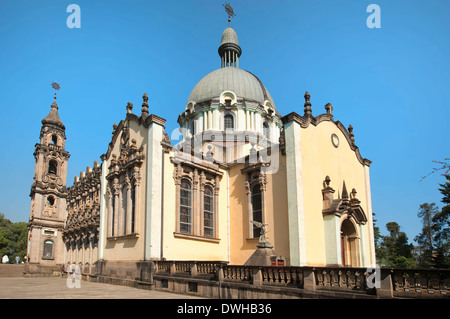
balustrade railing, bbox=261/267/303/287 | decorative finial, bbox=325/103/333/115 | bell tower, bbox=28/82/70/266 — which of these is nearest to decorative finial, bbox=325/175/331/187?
decorative finial, bbox=325/103/333/115

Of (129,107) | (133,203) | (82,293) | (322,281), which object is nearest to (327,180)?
(322,281)

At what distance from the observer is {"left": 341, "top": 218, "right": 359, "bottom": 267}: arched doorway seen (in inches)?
830

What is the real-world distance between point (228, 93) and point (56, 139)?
2589 cm

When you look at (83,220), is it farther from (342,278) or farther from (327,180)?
(342,278)

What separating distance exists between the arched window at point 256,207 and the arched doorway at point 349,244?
16.9ft

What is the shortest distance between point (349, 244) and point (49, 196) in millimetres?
34397

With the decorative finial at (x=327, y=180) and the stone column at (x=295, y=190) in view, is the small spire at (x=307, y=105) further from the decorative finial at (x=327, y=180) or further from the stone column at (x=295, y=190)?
the decorative finial at (x=327, y=180)

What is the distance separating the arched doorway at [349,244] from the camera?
2109cm

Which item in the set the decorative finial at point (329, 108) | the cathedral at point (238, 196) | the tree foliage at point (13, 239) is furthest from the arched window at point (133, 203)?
the tree foliage at point (13, 239)

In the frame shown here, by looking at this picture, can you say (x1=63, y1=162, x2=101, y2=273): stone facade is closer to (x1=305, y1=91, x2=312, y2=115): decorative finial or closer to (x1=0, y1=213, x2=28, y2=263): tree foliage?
(x1=305, y1=91, x2=312, y2=115): decorative finial

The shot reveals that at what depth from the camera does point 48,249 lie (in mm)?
39406

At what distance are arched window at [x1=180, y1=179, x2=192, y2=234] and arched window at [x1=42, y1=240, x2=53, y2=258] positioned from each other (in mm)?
26586

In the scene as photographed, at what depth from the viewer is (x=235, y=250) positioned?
21469mm
